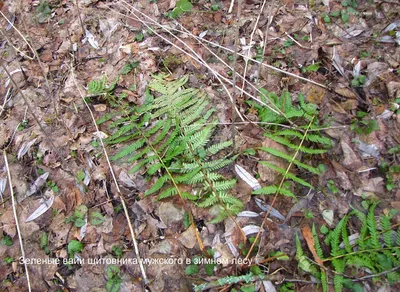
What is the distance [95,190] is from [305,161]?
5.71 feet

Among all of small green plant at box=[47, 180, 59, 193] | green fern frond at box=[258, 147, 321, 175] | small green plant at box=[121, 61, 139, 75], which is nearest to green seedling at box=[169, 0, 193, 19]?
small green plant at box=[121, 61, 139, 75]

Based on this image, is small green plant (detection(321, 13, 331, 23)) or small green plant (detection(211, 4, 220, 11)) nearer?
small green plant (detection(321, 13, 331, 23))

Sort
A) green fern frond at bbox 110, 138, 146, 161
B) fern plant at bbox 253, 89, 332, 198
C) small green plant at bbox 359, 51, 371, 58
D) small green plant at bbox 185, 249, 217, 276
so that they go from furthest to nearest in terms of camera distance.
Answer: small green plant at bbox 359, 51, 371, 58
green fern frond at bbox 110, 138, 146, 161
fern plant at bbox 253, 89, 332, 198
small green plant at bbox 185, 249, 217, 276

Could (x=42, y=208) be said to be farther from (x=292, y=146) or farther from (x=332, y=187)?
(x=332, y=187)

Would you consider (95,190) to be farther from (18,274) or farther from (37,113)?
(37,113)

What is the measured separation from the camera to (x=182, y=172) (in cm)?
243

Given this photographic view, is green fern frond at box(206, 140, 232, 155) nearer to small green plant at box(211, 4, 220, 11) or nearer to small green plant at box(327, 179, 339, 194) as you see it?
small green plant at box(327, 179, 339, 194)

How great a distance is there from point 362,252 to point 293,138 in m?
0.96

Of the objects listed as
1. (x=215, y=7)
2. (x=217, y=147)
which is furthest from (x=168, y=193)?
(x=215, y=7)

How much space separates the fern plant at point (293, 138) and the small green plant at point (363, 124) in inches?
11.1

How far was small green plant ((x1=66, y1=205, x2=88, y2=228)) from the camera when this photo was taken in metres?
2.46

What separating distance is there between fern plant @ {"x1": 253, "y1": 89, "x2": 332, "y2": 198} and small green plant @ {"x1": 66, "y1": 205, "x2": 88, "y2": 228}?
1.39 m

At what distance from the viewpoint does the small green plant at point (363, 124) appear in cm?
243

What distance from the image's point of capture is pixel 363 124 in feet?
8.21
